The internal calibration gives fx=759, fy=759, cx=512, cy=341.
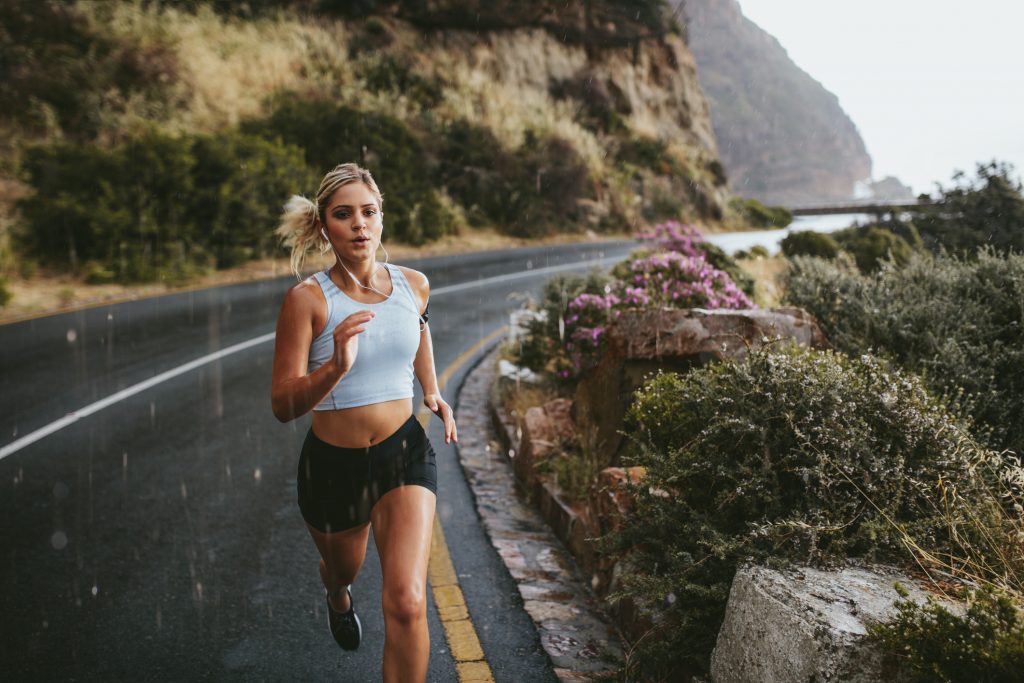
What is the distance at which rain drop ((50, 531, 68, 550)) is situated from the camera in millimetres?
4711

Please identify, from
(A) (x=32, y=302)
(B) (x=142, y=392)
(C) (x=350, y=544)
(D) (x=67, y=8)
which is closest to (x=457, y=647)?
(C) (x=350, y=544)

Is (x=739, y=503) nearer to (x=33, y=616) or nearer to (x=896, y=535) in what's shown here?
(x=896, y=535)

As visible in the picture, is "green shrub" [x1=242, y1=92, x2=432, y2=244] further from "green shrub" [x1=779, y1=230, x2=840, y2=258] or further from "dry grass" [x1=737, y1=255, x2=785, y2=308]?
Answer: "green shrub" [x1=779, y1=230, x2=840, y2=258]

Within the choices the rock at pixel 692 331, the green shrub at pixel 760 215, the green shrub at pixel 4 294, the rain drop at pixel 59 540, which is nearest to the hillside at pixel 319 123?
the green shrub at pixel 4 294

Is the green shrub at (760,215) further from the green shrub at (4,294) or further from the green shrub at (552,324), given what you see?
the green shrub at (4,294)

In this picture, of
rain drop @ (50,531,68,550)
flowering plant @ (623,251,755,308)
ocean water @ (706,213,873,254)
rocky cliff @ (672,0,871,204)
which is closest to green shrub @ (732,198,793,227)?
ocean water @ (706,213,873,254)

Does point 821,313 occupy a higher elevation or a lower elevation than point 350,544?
higher

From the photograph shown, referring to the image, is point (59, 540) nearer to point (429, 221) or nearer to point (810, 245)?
point (810, 245)

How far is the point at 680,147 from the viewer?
42844 millimetres

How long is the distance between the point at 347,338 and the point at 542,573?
265 centimetres

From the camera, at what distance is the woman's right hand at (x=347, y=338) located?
8.48 feet

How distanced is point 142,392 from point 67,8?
17288 mm

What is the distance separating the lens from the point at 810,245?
A: 17656 mm

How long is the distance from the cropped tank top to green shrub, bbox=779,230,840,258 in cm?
1544
